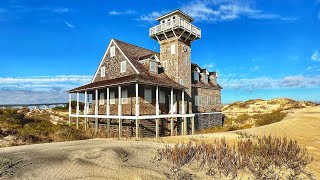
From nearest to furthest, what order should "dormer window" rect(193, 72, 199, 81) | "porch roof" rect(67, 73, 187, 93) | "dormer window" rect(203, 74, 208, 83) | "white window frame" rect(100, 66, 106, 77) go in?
"porch roof" rect(67, 73, 187, 93), "white window frame" rect(100, 66, 106, 77), "dormer window" rect(193, 72, 199, 81), "dormer window" rect(203, 74, 208, 83)

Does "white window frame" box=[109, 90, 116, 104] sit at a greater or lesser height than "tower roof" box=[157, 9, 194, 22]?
lesser

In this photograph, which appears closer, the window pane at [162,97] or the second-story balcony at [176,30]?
the window pane at [162,97]

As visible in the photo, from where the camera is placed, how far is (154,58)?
2548 centimetres

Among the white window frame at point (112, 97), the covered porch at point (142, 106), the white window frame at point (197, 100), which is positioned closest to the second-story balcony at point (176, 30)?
the covered porch at point (142, 106)

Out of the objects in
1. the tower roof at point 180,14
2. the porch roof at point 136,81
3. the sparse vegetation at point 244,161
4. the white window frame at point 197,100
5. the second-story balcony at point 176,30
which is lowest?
the sparse vegetation at point 244,161

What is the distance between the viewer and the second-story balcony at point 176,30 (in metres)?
25.7

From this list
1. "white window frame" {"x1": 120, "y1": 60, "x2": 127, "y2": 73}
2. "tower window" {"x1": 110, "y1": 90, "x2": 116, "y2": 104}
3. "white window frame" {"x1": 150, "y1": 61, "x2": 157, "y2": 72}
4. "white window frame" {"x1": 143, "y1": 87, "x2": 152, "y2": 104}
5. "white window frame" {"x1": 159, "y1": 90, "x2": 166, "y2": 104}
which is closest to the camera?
"white window frame" {"x1": 143, "y1": 87, "x2": 152, "y2": 104}

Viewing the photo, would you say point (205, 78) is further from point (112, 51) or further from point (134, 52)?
point (112, 51)

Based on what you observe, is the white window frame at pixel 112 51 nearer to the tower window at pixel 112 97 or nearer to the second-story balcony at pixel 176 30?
the tower window at pixel 112 97

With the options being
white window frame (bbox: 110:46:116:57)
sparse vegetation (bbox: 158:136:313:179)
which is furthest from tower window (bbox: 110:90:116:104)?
sparse vegetation (bbox: 158:136:313:179)

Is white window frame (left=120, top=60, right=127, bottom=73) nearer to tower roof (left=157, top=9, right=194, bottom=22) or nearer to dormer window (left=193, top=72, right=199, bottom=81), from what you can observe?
tower roof (left=157, top=9, right=194, bottom=22)

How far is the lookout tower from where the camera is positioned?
85.4ft

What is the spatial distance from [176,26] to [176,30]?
633mm

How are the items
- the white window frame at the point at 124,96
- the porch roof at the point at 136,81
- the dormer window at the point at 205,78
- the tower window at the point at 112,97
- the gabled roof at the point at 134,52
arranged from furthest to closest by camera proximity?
1. the dormer window at the point at 205,78
2. the tower window at the point at 112,97
3. the gabled roof at the point at 134,52
4. the white window frame at the point at 124,96
5. the porch roof at the point at 136,81
